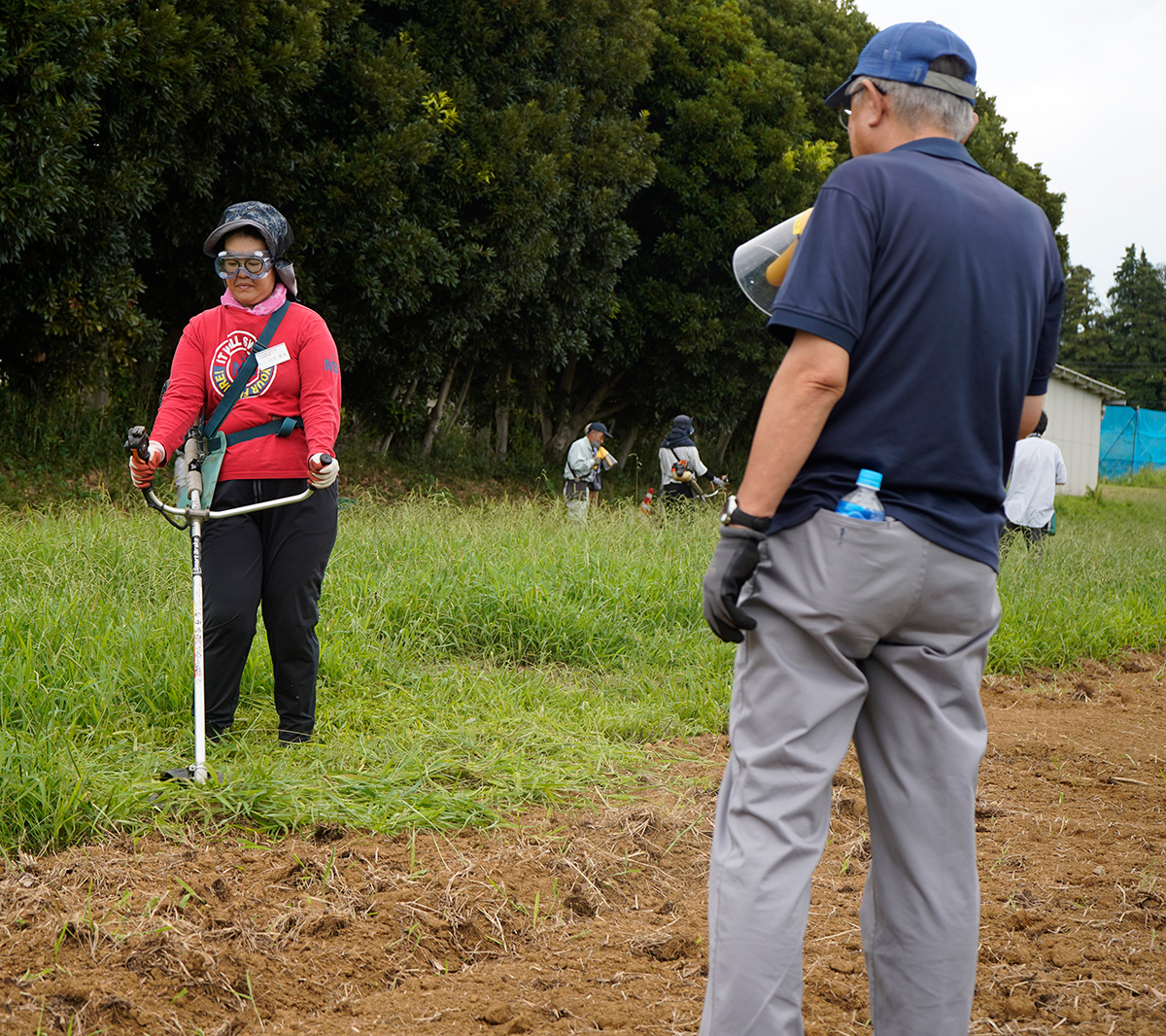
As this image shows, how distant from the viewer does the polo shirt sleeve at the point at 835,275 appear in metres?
1.92

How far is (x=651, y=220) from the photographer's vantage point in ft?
58.2

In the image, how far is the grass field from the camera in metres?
3.50

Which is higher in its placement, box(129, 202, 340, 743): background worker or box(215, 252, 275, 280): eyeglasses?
box(215, 252, 275, 280): eyeglasses

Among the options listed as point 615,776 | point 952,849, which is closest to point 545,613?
point 615,776

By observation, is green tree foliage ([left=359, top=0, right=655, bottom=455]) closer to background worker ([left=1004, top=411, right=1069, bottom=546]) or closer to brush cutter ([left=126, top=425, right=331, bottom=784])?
background worker ([left=1004, top=411, right=1069, bottom=546])

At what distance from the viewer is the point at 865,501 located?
1.95 metres

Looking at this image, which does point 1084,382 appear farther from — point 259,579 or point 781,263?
point 781,263

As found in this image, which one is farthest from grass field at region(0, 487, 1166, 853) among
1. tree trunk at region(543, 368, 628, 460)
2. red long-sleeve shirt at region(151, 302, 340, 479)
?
tree trunk at region(543, 368, 628, 460)

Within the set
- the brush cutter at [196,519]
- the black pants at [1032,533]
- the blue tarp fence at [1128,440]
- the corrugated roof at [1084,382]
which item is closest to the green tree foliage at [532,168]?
the black pants at [1032,533]

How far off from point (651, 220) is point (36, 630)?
14.5 m

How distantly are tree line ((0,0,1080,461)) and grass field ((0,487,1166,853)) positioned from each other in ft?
11.1

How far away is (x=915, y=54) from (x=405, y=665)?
3.94 m

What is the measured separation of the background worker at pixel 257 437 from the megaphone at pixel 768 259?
1.88 metres

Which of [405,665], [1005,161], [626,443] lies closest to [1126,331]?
[1005,161]
